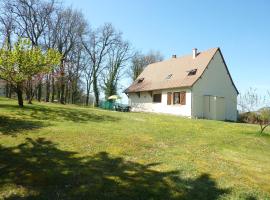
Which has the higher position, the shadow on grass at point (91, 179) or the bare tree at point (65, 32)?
the bare tree at point (65, 32)

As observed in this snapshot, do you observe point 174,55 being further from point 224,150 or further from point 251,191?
point 251,191

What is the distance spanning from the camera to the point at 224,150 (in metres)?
12.7

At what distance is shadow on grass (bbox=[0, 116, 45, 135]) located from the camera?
12.8 metres

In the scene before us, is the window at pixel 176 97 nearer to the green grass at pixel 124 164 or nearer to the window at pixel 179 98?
the window at pixel 179 98

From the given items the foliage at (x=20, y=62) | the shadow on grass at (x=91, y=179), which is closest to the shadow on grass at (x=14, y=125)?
the shadow on grass at (x=91, y=179)

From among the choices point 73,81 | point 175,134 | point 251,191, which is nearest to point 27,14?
point 73,81

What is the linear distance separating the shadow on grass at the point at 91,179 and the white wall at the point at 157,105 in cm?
2114

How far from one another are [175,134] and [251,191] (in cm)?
702

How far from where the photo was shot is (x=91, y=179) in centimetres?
791

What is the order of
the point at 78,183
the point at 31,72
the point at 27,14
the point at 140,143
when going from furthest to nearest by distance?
the point at 27,14, the point at 31,72, the point at 140,143, the point at 78,183

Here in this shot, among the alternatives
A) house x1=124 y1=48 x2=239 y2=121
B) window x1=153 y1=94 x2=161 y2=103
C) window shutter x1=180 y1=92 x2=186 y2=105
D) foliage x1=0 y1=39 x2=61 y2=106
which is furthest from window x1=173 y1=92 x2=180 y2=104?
foliage x1=0 y1=39 x2=61 y2=106

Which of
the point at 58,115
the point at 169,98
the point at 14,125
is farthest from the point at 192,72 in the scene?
the point at 14,125

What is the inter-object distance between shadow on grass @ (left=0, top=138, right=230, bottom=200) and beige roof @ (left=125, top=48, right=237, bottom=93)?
849 inches

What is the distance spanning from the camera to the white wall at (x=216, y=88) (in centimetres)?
3031
